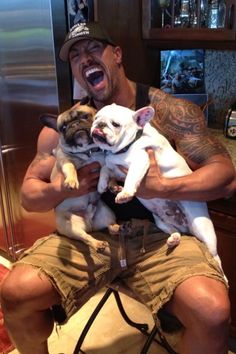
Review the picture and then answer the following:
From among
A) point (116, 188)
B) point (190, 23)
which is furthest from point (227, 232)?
point (190, 23)

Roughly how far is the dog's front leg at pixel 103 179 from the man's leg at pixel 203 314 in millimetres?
424

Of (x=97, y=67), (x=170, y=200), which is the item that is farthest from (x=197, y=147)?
(x=97, y=67)

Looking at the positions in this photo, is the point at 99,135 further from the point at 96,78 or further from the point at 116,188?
the point at 96,78

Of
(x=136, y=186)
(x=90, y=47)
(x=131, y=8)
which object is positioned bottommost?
(x=136, y=186)

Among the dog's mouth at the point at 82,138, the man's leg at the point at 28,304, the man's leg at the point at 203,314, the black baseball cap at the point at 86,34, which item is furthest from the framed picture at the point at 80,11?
the man's leg at the point at 203,314

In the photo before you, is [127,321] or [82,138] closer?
[82,138]

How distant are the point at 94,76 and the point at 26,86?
73cm

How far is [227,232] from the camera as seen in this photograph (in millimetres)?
1796

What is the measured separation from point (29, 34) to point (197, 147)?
3.68ft

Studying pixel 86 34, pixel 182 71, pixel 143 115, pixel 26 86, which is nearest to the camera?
pixel 143 115

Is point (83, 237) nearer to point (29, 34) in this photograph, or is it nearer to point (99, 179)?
point (99, 179)

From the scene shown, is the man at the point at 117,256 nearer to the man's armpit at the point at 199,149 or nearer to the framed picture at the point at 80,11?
the man's armpit at the point at 199,149

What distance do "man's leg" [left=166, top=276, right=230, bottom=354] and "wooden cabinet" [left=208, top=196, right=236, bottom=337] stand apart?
0.47 metres

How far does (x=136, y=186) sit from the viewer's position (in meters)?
1.35
